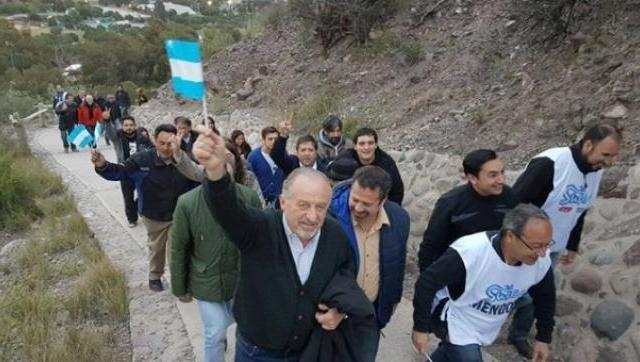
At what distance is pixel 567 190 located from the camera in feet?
12.2

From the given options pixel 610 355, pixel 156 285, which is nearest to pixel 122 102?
pixel 156 285

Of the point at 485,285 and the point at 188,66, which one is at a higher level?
the point at 188,66

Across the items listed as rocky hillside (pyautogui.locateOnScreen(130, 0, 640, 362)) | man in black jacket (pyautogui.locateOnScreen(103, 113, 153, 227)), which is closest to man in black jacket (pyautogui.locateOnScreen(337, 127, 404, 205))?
rocky hillside (pyautogui.locateOnScreen(130, 0, 640, 362))

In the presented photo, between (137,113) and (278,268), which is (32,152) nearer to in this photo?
(137,113)

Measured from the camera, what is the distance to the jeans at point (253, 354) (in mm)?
2557

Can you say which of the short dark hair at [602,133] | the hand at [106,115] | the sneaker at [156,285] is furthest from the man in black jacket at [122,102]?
the short dark hair at [602,133]

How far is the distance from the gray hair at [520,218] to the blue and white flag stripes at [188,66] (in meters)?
1.71

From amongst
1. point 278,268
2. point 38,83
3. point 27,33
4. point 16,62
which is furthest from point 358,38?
point 27,33

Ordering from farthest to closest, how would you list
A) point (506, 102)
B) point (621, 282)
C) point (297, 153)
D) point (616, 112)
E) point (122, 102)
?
1. point (122, 102)
2. point (506, 102)
3. point (616, 112)
4. point (297, 153)
5. point (621, 282)

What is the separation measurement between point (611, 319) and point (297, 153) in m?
3.03

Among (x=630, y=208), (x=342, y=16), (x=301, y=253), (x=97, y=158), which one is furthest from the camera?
(x=342, y=16)

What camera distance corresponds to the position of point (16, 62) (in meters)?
44.1

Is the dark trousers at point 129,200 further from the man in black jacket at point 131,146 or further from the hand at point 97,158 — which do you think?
the hand at point 97,158

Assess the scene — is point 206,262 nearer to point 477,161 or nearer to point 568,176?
point 477,161
